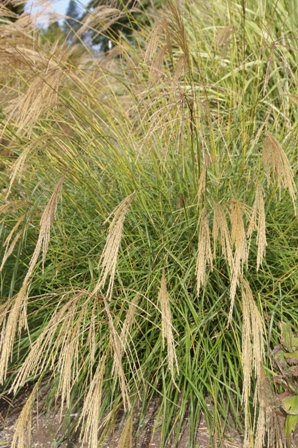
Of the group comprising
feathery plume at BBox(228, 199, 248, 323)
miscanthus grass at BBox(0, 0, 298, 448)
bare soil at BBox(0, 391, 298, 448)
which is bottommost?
bare soil at BBox(0, 391, 298, 448)

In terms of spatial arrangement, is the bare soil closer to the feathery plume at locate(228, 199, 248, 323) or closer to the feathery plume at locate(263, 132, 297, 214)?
the feathery plume at locate(228, 199, 248, 323)

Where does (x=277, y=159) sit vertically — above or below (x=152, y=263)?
above

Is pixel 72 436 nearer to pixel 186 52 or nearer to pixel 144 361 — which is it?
pixel 144 361

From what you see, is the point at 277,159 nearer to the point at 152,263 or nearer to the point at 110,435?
the point at 152,263

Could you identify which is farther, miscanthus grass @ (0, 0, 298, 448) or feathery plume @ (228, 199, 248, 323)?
miscanthus grass @ (0, 0, 298, 448)

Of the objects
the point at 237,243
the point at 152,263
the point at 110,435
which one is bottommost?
the point at 110,435

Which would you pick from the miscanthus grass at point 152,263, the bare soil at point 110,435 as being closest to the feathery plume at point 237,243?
the miscanthus grass at point 152,263

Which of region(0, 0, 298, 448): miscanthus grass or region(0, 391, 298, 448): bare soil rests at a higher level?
region(0, 0, 298, 448): miscanthus grass

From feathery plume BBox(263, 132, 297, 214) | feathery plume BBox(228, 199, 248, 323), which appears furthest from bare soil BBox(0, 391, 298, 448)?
feathery plume BBox(263, 132, 297, 214)

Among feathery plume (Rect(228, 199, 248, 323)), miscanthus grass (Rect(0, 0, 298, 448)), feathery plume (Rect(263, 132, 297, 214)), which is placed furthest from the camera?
miscanthus grass (Rect(0, 0, 298, 448))

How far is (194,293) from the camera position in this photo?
2570 millimetres

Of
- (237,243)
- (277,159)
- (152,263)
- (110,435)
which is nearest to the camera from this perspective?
(237,243)

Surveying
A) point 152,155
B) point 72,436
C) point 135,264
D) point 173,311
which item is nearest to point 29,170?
point 152,155

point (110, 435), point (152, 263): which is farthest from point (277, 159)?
point (110, 435)
